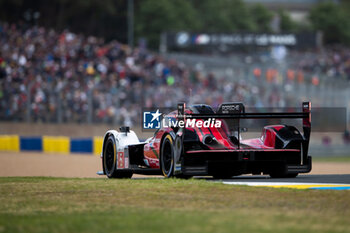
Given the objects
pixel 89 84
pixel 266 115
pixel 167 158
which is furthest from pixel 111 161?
pixel 89 84

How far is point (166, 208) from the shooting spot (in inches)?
315

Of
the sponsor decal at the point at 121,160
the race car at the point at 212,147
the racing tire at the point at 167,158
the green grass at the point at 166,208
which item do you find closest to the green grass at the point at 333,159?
the race car at the point at 212,147

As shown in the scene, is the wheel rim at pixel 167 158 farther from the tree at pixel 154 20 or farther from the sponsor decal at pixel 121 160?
the tree at pixel 154 20

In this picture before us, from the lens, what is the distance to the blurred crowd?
91.1 ft

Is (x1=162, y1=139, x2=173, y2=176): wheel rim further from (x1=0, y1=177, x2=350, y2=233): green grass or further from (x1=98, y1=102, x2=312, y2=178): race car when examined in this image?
(x1=0, y1=177, x2=350, y2=233): green grass

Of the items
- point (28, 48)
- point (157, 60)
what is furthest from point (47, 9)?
point (28, 48)

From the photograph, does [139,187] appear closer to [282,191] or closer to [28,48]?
[282,191]

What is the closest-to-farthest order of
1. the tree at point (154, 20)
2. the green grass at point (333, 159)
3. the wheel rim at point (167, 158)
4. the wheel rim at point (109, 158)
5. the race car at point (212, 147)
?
the race car at point (212, 147) < the wheel rim at point (167, 158) < the wheel rim at point (109, 158) < the green grass at point (333, 159) < the tree at point (154, 20)

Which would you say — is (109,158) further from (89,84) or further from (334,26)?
(334,26)

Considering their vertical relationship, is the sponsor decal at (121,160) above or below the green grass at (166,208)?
above

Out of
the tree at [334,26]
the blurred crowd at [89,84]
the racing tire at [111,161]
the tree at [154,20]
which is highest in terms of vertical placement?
the tree at [334,26]

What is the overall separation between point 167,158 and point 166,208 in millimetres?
3783

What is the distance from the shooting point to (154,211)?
773cm

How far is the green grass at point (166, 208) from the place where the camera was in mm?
6629
